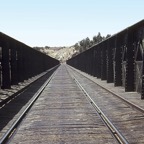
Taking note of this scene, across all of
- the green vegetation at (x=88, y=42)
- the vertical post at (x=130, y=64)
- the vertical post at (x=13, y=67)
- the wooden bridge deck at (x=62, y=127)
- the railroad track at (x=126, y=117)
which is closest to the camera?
the wooden bridge deck at (x=62, y=127)

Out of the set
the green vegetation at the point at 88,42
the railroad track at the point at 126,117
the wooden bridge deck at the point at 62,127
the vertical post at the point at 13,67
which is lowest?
the railroad track at the point at 126,117

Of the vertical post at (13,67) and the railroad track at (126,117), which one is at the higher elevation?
the vertical post at (13,67)

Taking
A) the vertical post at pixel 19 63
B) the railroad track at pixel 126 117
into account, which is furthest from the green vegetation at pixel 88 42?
the railroad track at pixel 126 117

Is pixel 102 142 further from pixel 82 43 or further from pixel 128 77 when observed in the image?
pixel 82 43

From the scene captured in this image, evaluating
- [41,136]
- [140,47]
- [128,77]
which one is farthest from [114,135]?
[128,77]

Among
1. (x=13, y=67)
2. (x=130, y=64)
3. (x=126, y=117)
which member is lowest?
(x=126, y=117)

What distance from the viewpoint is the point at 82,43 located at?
18512 centimetres

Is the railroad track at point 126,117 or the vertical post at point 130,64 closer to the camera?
the railroad track at point 126,117

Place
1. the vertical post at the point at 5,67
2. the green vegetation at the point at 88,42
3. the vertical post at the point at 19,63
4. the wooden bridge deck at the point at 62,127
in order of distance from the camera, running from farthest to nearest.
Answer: the green vegetation at the point at 88,42 → the vertical post at the point at 19,63 → the vertical post at the point at 5,67 → the wooden bridge deck at the point at 62,127

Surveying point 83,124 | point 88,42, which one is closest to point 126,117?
point 83,124

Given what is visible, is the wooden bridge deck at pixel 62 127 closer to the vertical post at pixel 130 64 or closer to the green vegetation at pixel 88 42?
the vertical post at pixel 130 64

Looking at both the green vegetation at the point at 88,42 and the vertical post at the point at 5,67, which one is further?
the green vegetation at the point at 88,42

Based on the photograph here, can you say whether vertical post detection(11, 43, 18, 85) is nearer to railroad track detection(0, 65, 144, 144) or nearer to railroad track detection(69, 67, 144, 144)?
railroad track detection(69, 67, 144, 144)

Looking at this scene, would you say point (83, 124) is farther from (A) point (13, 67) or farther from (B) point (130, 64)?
(A) point (13, 67)
